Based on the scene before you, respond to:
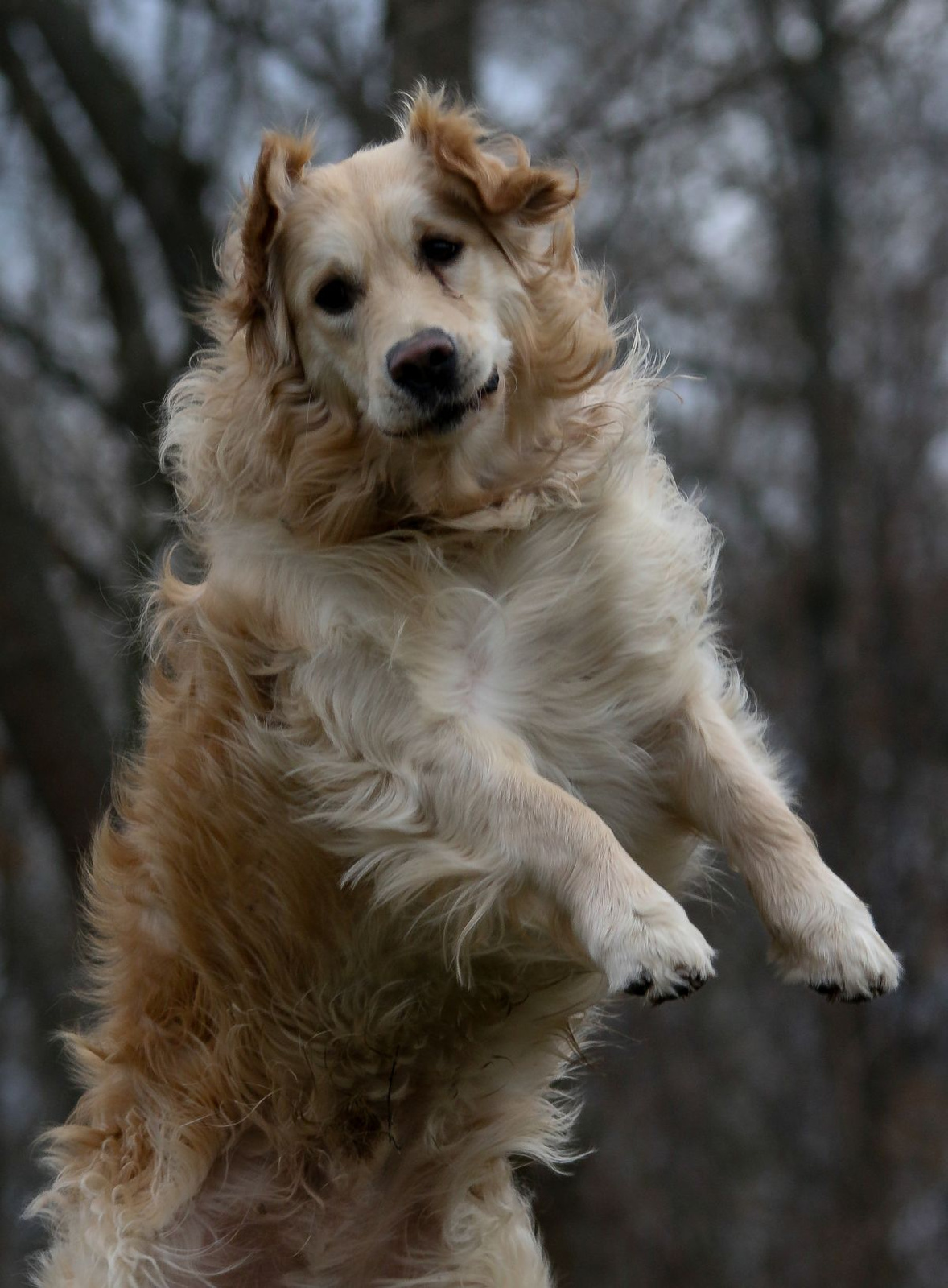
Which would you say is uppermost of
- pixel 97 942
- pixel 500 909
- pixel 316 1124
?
pixel 500 909

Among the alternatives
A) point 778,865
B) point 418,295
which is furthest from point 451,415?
point 778,865

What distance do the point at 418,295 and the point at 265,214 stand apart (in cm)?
47

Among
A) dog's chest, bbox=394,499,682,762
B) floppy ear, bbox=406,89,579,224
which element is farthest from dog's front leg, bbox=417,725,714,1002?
floppy ear, bbox=406,89,579,224

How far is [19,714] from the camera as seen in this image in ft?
26.0

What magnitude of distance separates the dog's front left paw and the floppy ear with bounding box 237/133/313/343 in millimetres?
2071

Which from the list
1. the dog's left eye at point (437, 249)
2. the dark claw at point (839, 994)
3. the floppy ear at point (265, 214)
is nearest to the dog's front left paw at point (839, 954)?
the dark claw at point (839, 994)

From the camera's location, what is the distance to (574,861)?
3.60 m

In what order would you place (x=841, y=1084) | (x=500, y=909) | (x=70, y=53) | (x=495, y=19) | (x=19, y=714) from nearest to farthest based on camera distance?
(x=500, y=909), (x=19, y=714), (x=70, y=53), (x=495, y=19), (x=841, y=1084)

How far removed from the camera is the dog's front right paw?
3352mm

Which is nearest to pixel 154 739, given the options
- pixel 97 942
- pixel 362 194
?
pixel 97 942

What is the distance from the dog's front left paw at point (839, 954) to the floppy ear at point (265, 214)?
2.07 meters

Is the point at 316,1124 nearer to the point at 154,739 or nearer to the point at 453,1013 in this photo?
the point at 453,1013

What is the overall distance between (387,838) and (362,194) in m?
1.66

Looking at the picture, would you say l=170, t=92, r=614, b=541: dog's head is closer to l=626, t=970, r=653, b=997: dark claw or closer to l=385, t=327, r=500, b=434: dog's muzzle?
l=385, t=327, r=500, b=434: dog's muzzle
